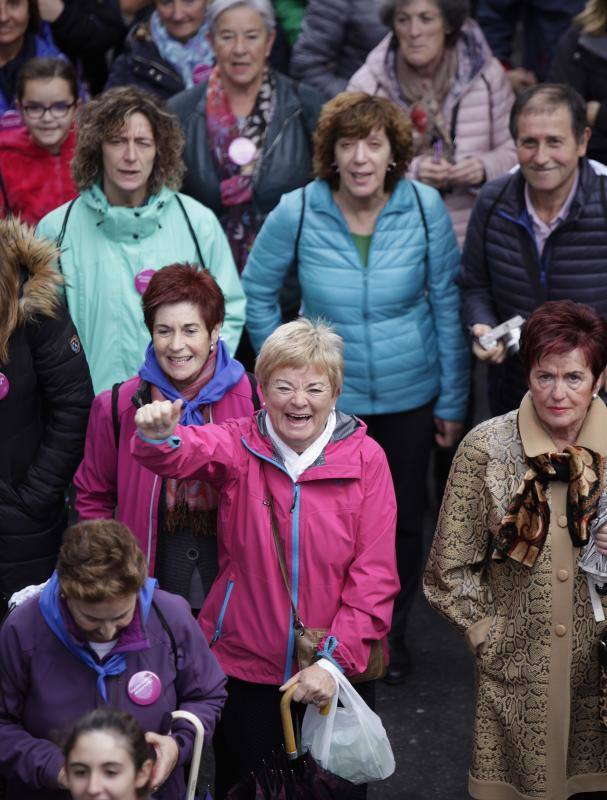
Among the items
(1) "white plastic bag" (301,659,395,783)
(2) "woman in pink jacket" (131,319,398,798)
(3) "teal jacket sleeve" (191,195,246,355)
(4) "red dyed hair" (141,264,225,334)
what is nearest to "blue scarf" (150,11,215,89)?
(3) "teal jacket sleeve" (191,195,246,355)

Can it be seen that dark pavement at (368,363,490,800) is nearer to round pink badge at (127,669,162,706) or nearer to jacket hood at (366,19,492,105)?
round pink badge at (127,669,162,706)

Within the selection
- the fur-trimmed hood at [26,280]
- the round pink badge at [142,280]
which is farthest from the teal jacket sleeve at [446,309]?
the fur-trimmed hood at [26,280]

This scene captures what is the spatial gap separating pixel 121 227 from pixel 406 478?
1.56 meters

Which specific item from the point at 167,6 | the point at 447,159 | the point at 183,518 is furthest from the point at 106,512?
the point at 167,6

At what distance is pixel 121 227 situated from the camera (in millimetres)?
5535

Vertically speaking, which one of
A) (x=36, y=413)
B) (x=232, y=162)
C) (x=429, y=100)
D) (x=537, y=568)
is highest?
(x=429, y=100)

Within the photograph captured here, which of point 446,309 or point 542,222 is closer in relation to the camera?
point 542,222

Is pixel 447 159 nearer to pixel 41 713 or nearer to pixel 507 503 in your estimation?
pixel 507 503

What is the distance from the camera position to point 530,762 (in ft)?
14.0

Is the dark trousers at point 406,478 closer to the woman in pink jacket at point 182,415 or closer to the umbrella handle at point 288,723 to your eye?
the woman in pink jacket at point 182,415

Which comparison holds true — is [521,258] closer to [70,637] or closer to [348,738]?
[348,738]

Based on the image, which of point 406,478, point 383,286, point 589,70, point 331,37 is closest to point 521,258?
point 383,286

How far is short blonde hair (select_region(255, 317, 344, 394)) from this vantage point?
422 centimetres

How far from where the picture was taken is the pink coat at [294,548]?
4.20 metres
